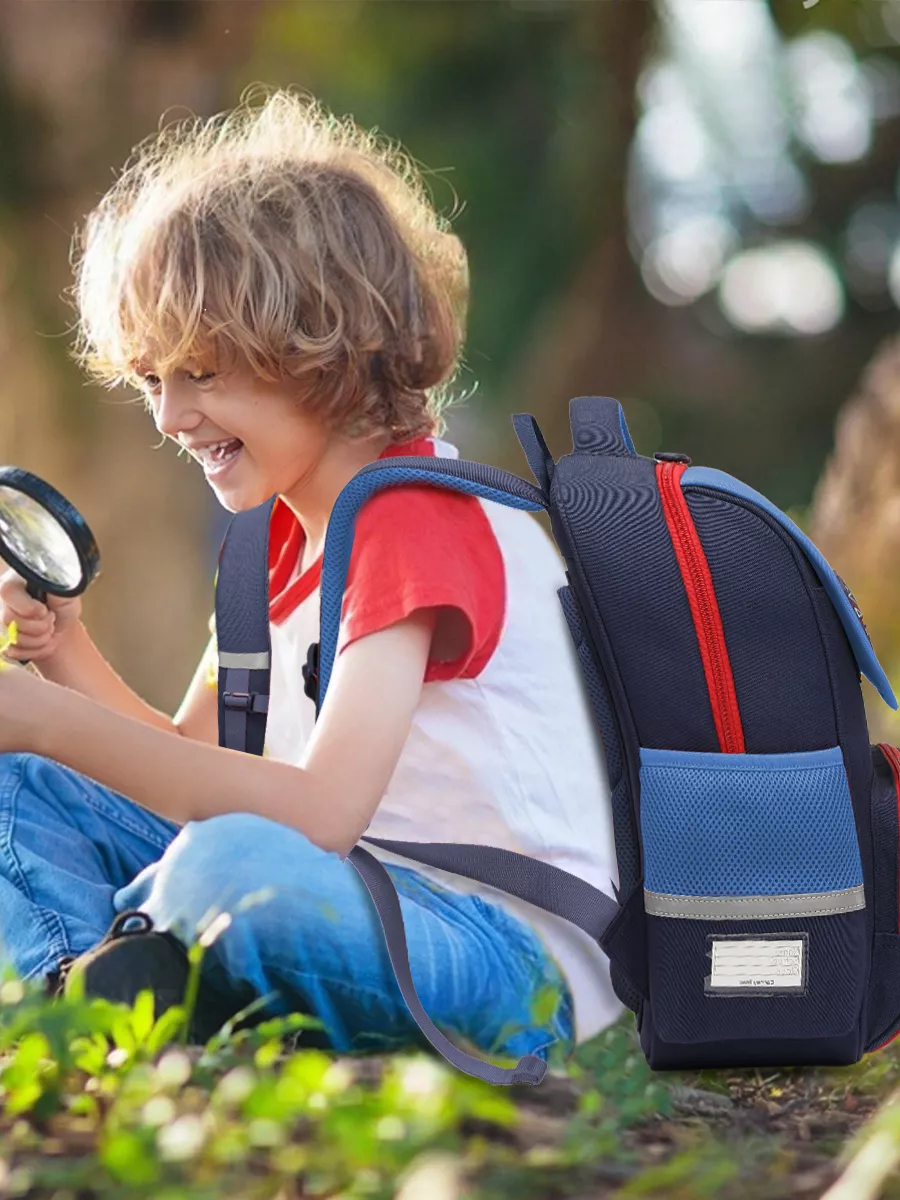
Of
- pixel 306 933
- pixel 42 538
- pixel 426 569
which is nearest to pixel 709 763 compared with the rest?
pixel 426 569

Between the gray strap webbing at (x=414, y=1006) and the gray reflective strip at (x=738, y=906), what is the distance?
0.25 meters

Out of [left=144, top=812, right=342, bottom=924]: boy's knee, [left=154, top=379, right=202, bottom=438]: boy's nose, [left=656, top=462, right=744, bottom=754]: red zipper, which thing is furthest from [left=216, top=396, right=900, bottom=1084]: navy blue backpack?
[left=154, top=379, right=202, bottom=438]: boy's nose

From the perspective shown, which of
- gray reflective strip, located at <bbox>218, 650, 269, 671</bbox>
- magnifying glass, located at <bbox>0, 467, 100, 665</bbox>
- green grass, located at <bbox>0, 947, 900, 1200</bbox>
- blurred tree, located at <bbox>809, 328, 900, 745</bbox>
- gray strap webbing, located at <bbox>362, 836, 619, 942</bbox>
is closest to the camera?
green grass, located at <bbox>0, 947, 900, 1200</bbox>

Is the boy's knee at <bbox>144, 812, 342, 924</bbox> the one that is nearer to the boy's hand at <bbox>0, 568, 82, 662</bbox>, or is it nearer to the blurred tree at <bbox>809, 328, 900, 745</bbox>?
the boy's hand at <bbox>0, 568, 82, 662</bbox>

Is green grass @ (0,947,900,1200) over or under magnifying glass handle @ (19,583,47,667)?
under

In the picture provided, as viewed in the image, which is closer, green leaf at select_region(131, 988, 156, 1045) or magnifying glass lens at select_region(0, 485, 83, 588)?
green leaf at select_region(131, 988, 156, 1045)

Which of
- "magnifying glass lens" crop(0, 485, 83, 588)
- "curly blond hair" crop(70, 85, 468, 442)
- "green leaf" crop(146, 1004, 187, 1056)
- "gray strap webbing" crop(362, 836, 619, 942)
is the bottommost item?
"green leaf" crop(146, 1004, 187, 1056)

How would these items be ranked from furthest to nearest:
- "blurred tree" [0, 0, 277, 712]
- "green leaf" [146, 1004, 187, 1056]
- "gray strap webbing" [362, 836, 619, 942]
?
"blurred tree" [0, 0, 277, 712] → "gray strap webbing" [362, 836, 619, 942] → "green leaf" [146, 1004, 187, 1056]

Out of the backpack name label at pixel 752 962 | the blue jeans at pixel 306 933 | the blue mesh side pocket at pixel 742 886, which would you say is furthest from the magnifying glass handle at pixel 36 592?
the backpack name label at pixel 752 962

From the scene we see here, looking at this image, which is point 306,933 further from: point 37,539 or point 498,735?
point 37,539

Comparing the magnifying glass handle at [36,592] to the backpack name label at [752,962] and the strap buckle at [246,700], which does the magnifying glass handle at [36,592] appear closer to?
the strap buckle at [246,700]

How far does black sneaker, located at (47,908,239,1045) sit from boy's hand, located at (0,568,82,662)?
0.65 metres

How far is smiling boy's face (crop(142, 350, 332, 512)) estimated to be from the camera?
228 cm

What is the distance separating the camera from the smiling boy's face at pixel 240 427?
7.48ft
